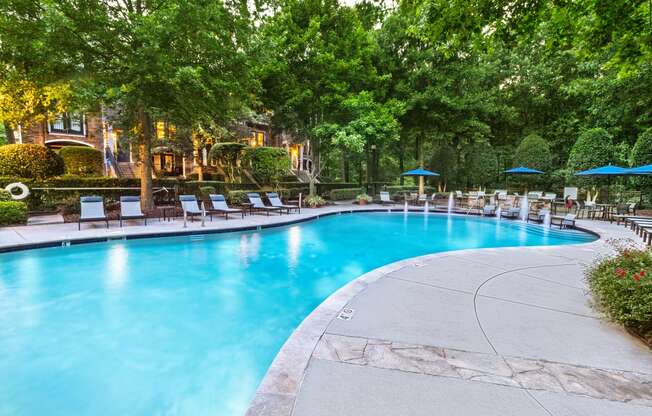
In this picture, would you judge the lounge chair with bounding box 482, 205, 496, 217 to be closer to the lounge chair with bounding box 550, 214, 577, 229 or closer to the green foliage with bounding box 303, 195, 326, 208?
the lounge chair with bounding box 550, 214, 577, 229

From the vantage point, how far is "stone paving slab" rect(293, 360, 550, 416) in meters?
2.12

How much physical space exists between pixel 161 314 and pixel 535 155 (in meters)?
23.5

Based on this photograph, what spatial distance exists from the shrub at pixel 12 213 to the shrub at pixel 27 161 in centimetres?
382

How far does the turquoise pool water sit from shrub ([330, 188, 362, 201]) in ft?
36.6

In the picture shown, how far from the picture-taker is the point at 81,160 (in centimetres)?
1564

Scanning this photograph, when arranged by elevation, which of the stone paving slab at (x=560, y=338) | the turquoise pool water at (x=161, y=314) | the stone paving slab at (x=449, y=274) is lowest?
the turquoise pool water at (x=161, y=314)

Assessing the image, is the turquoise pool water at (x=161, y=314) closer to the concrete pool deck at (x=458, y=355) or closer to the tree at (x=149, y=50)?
the concrete pool deck at (x=458, y=355)

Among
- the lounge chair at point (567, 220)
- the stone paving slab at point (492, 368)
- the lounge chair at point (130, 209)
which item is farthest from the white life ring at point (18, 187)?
the lounge chair at point (567, 220)

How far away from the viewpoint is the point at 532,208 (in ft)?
49.6

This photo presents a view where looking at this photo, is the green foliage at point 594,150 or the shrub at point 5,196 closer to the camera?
the shrub at point 5,196

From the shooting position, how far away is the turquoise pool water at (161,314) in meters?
3.20

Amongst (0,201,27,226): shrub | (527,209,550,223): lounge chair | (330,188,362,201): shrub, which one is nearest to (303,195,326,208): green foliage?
(330,188,362,201): shrub

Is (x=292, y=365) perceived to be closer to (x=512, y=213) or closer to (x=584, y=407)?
(x=584, y=407)

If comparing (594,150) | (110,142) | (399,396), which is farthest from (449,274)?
(110,142)
